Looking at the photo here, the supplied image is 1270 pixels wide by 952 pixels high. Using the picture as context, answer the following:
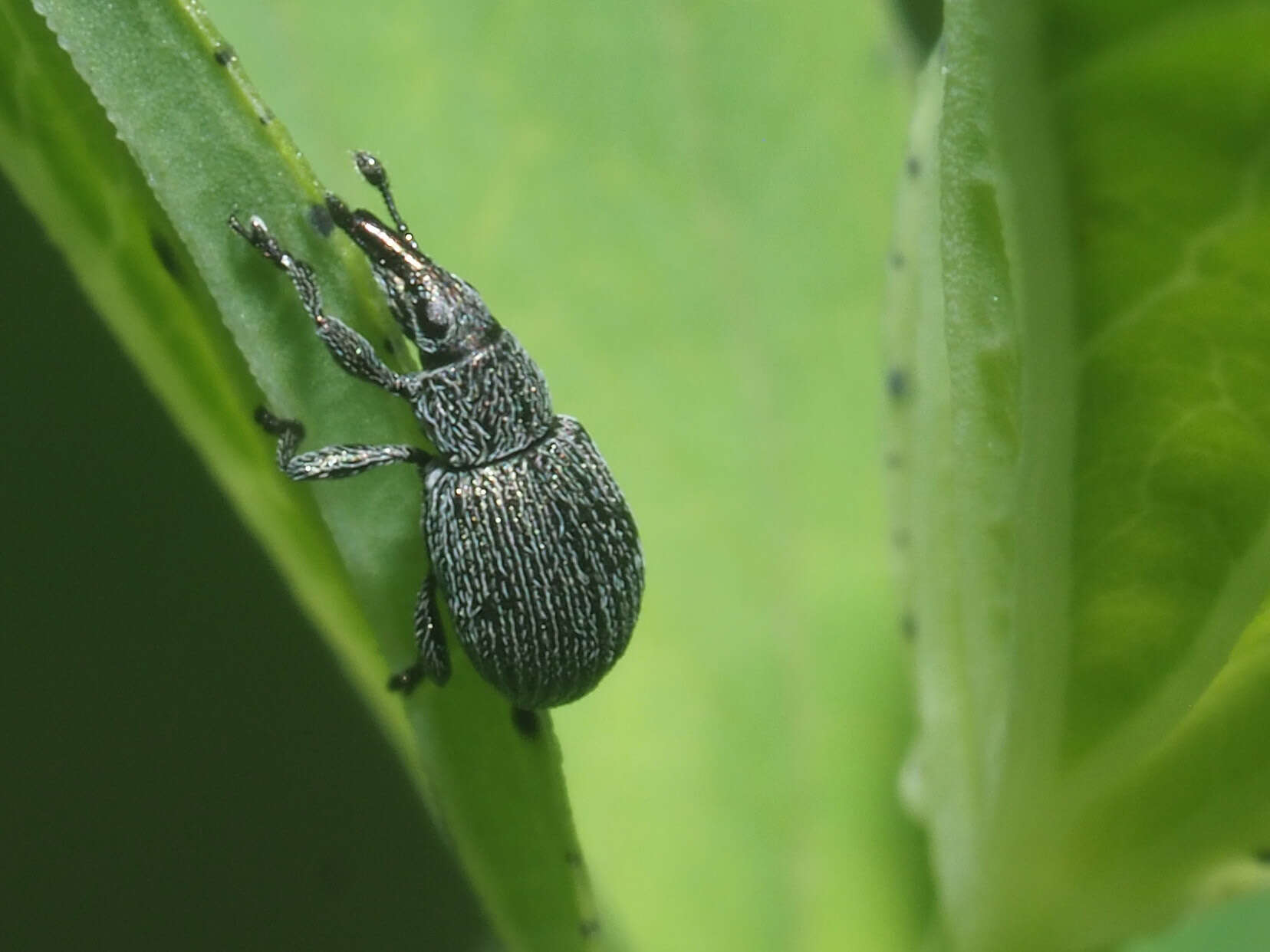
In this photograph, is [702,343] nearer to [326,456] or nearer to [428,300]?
[428,300]

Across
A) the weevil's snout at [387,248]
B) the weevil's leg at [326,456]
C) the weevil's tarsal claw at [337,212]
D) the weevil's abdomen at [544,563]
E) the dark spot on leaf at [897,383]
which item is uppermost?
the weevil's tarsal claw at [337,212]

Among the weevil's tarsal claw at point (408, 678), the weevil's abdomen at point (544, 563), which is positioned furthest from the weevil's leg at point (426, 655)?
the weevil's abdomen at point (544, 563)

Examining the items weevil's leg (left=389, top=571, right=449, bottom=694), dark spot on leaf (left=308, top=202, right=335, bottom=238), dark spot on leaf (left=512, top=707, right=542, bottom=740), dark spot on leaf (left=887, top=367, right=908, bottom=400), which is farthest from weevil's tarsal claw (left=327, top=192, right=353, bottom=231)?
dark spot on leaf (left=887, top=367, right=908, bottom=400)

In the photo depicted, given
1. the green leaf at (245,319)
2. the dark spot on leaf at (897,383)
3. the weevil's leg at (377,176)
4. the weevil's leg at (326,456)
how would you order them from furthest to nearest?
1. the weevil's leg at (377,176)
2. the dark spot on leaf at (897,383)
3. the weevil's leg at (326,456)
4. the green leaf at (245,319)

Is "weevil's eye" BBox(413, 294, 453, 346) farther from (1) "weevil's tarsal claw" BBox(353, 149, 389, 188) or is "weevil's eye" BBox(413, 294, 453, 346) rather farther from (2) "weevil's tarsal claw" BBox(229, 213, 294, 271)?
(2) "weevil's tarsal claw" BBox(229, 213, 294, 271)

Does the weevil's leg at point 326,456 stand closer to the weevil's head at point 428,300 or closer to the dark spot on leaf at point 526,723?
the dark spot on leaf at point 526,723

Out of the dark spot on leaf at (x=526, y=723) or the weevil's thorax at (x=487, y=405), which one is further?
the weevil's thorax at (x=487, y=405)

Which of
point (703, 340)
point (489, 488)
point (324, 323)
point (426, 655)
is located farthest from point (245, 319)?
point (703, 340)
